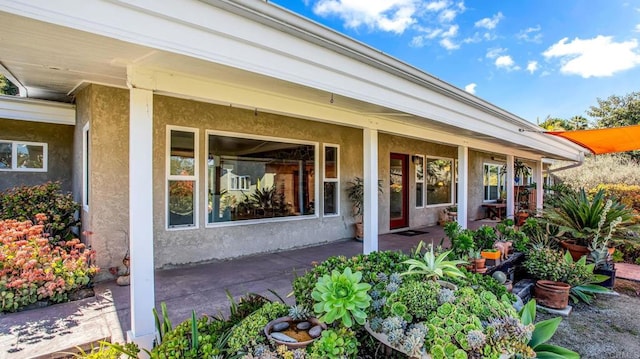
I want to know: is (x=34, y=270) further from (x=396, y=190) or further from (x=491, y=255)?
(x=396, y=190)

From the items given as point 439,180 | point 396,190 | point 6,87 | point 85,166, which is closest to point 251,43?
point 85,166

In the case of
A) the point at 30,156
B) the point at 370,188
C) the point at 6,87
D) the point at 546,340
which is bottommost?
the point at 546,340

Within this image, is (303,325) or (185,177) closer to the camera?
(303,325)

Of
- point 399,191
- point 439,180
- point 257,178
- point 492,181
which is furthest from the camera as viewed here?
point 492,181

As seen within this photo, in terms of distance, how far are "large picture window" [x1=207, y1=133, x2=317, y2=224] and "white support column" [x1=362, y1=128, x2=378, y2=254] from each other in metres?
2.18

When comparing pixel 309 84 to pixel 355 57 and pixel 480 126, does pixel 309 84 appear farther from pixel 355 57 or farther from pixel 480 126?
pixel 480 126

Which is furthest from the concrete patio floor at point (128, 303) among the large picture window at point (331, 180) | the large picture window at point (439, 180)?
the large picture window at point (439, 180)

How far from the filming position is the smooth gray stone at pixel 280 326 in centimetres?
236

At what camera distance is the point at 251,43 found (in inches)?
109

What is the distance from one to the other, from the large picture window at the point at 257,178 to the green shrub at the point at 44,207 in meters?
2.24

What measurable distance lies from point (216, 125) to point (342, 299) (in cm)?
436

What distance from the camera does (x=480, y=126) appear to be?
631 cm

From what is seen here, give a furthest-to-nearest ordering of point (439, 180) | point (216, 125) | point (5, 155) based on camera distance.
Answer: point (439, 180), point (5, 155), point (216, 125)

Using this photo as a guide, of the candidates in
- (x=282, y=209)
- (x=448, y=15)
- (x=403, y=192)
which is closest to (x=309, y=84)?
(x=282, y=209)
